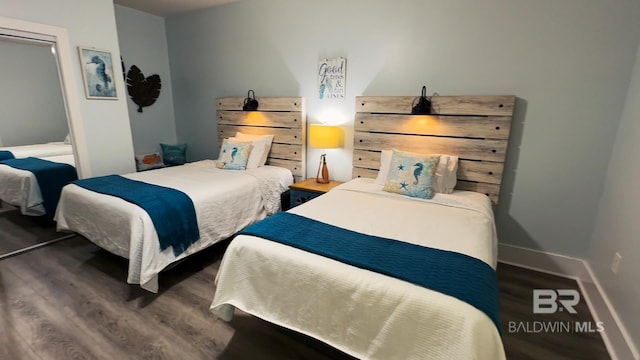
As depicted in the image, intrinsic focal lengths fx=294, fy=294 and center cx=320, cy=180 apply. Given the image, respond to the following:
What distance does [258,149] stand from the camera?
3.43 m

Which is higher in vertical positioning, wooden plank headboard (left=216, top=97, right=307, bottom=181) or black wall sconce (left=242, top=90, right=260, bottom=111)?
black wall sconce (left=242, top=90, right=260, bottom=111)

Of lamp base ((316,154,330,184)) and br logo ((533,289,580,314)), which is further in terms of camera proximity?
lamp base ((316,154,330,184))

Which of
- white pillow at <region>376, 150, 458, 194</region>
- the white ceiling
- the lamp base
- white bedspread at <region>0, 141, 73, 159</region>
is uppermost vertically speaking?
the white ceiling

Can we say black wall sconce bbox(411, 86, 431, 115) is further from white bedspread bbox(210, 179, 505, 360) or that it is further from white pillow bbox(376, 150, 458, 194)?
white bedspread bbox(210, 179, 505, 360)


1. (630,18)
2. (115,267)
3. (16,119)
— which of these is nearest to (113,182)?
(115,267)

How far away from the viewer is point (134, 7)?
12.2ft

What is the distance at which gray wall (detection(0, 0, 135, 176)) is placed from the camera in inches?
104

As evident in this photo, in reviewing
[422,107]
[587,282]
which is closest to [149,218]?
[422,107]

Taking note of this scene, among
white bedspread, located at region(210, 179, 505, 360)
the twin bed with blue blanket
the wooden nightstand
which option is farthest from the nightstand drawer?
white bedspread, located at region(210, 179, 505, 360)

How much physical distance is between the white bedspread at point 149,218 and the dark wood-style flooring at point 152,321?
25cm

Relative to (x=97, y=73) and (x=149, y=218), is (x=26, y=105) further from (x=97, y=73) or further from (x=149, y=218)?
(x=149, y=218)

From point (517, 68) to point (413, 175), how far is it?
118 cm

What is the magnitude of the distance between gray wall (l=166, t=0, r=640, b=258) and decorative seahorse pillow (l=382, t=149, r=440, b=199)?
68 centimetres

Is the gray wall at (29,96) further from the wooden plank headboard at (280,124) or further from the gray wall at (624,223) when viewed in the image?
the gray wall at (624,223)
